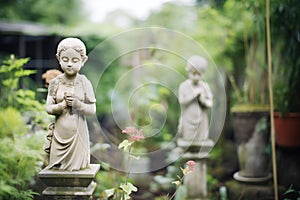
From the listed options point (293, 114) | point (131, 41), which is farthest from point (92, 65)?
point (293, 114)

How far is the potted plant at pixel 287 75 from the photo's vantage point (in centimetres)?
460

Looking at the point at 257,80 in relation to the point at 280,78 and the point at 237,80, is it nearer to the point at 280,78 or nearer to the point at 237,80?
the point at 280,78

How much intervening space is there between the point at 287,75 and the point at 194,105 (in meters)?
1.45

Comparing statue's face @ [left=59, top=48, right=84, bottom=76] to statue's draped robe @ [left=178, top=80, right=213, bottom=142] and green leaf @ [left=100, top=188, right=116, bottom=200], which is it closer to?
green leaf @ [left=100, top=188, right=116, bottom=200]

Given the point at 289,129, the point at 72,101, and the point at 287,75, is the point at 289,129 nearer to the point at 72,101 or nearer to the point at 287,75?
the point at 287,75

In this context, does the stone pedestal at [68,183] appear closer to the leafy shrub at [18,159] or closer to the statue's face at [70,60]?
the leafy shrub at [18,159]

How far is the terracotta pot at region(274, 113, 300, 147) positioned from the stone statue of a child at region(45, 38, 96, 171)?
2.82 m

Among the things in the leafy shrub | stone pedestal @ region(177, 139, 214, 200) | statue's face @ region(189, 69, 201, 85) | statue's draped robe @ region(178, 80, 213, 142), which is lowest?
stone pedestal @ region(177, 139, 214, 200)

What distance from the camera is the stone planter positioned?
488 cm

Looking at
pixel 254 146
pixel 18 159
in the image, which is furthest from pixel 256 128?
pixel 18 159

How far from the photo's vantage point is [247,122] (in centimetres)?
493

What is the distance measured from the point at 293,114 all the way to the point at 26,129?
10.6 feet

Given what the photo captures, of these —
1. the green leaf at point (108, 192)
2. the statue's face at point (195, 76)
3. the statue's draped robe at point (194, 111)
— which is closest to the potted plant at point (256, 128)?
the statue's draped robe at point (194, 111)

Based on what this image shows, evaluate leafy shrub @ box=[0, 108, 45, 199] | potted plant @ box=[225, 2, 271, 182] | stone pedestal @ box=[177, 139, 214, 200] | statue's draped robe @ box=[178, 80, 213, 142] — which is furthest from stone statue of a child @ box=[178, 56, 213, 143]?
leafy shrub @ box=[0, 108, 45, 199]
